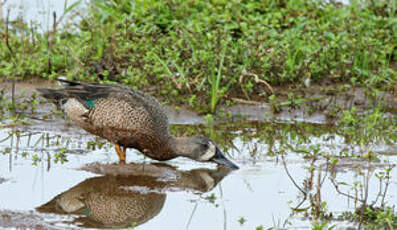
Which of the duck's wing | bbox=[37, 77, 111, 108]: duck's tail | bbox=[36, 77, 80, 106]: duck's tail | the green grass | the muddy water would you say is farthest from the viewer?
the green grass

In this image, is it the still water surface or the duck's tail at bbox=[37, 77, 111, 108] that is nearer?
the still water surface

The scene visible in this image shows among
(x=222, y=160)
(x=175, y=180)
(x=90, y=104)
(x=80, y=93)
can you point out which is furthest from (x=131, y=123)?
(x=222, y=160)

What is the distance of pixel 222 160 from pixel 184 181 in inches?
19.1

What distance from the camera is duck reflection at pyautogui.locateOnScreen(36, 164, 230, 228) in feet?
16.6

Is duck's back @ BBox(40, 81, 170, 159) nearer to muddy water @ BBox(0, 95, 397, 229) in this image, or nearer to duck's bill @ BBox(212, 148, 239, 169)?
muddy water @ BBox(0, 95, 397, 229)

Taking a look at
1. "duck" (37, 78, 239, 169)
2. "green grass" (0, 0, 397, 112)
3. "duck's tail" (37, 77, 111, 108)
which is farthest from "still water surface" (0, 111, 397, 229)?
"green grass" (0, 0, 397, 112)

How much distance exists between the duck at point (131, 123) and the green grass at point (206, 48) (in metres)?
1.45

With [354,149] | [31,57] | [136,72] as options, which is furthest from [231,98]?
[31,57]

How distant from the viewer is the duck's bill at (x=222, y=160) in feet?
20.9

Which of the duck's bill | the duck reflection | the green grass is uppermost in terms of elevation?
the green grass

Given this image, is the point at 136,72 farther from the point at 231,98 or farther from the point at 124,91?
the point at 124,91

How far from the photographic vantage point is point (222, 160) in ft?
21.1

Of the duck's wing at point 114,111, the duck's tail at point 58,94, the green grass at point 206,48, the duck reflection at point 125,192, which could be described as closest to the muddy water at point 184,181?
the duck reflection at point 125,192

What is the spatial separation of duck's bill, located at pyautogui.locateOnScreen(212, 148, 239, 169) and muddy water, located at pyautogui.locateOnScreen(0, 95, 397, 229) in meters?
0.07
